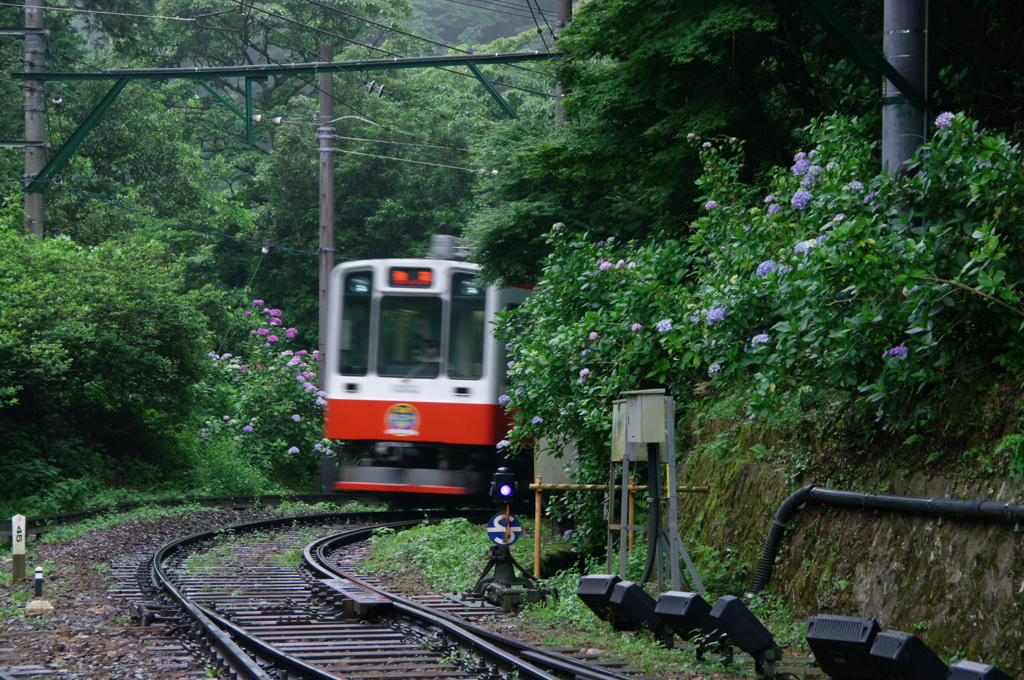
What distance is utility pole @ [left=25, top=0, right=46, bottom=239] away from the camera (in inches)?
738

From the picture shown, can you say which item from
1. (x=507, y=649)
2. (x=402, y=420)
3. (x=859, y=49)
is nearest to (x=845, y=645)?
(x=507, y=649)

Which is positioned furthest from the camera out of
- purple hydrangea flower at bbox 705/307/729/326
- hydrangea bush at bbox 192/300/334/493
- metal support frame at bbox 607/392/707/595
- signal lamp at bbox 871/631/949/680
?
hydrangea bush at bbox 192/300/334/493

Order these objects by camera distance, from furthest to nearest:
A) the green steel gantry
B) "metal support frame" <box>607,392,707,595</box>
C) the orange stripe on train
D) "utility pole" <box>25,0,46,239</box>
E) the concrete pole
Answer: "utility pole" <box>25,0,46,239</box> < the green steel gantry < the orange stripe on train < the concrete pole < "metal support frame" <box>607,392,707,595</box>

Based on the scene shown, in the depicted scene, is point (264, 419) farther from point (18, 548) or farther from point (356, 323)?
point (18, 548)

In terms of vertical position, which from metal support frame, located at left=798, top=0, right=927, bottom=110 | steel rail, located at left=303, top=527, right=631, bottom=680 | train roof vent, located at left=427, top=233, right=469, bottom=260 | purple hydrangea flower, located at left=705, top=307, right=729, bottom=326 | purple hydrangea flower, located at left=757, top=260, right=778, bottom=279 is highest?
metal support frame, located at left=798, top=0, right=927, bottom=110

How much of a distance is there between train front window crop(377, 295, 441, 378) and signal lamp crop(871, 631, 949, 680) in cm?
1071

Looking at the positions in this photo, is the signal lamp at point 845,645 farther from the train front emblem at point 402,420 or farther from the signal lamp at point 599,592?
the train front emblem at point 402,420

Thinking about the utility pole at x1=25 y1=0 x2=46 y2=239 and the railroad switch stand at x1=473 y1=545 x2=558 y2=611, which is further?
the utility pole at x1=25 y1=0 x2=46 y2=239

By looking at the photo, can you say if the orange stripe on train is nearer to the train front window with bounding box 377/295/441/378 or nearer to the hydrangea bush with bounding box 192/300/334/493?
the train front window with bounding box 377/295/441/378

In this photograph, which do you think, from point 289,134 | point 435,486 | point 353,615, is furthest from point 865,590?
point 289,134

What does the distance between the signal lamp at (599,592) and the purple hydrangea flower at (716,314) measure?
1.80m

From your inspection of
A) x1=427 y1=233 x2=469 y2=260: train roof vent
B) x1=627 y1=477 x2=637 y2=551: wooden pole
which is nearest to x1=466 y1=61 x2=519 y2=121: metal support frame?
x1=427 y1=233 x2=469 y2=260: train roof vent

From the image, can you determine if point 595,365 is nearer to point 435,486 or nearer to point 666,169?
point 666,169

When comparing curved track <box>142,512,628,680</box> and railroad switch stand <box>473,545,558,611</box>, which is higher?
railroad switch stand <box>473,545,558,611</box>
